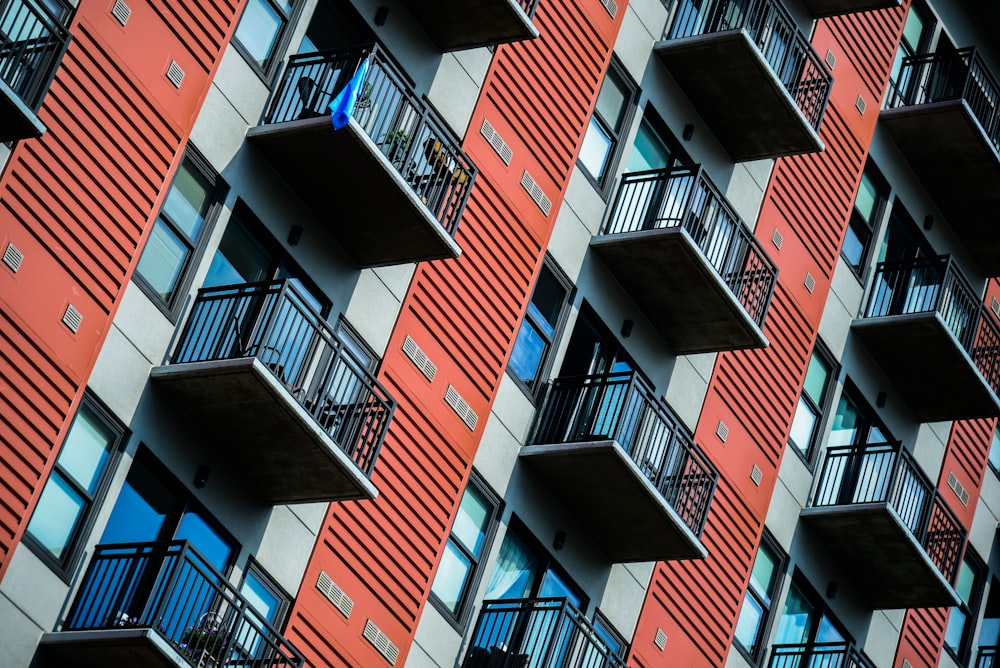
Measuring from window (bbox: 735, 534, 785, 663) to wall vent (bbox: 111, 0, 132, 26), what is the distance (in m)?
13.5

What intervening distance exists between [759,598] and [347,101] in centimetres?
1178

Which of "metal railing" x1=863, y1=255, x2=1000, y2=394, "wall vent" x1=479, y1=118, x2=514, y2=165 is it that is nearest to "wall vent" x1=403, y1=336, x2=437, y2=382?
"wall vent" x1=479, y1=118, x2=514, y2=165

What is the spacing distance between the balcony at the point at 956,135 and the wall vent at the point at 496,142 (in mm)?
10472

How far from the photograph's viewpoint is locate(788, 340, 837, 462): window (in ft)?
103

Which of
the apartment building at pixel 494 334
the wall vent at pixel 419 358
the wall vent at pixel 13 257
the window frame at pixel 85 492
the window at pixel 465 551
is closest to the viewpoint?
the wall vent at pixel 13 257

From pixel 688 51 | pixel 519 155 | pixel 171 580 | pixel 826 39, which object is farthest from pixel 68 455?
pixel 826 39

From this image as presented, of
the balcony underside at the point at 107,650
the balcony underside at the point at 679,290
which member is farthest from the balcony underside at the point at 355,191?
the balcony underside at the point at 107,650

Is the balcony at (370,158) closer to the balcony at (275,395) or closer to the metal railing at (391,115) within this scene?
the metal railing at (391,115)

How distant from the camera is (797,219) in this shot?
31.4 m

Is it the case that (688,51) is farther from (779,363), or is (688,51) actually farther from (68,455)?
(68,455)

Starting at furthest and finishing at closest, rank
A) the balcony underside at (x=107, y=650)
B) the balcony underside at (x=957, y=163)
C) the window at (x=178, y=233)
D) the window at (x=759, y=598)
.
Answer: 1. the balcony underside at (x=957, y=163)
2. the window at (x=759, y=598)
3. the window at (x=178, y=233)
4. the balcony underside at (x=107, y=650)

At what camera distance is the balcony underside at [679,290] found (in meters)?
27.0

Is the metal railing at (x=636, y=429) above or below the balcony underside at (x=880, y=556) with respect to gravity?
below

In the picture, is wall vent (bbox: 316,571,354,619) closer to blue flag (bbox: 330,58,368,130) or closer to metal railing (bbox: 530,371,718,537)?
metal railing (bbox: 530,371,718,537)
